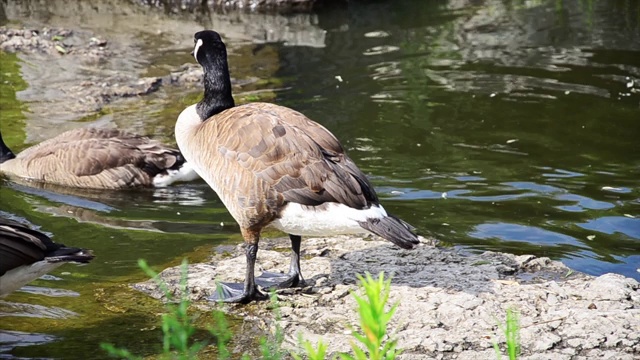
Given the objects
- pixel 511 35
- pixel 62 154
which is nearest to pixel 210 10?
pixel 511 35

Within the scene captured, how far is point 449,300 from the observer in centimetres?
625

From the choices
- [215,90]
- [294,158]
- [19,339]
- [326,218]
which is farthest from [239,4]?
[19,339]

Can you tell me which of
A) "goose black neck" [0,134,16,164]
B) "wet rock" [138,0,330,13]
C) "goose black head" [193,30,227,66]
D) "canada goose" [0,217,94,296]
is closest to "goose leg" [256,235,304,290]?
"canada goose" [0,217,94,296]

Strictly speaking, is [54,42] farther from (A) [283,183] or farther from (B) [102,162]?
(A) [283,183]

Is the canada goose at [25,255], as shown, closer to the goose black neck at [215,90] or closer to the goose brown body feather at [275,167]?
the goose brown body feather at [275,167]

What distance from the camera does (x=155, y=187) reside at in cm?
1052

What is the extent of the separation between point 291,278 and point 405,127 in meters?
5.06

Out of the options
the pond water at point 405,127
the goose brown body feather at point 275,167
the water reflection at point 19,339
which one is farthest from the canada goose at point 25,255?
the goose brown body feather at point 275,167

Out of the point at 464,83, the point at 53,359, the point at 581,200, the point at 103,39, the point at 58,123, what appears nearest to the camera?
the point at 53,359

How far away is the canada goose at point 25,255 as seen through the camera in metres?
5.65

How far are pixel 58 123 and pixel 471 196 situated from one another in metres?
5.68

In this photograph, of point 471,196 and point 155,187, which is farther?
point 155,187

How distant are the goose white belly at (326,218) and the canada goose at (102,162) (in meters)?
4.24

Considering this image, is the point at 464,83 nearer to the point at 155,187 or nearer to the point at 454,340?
the point at 155,187
